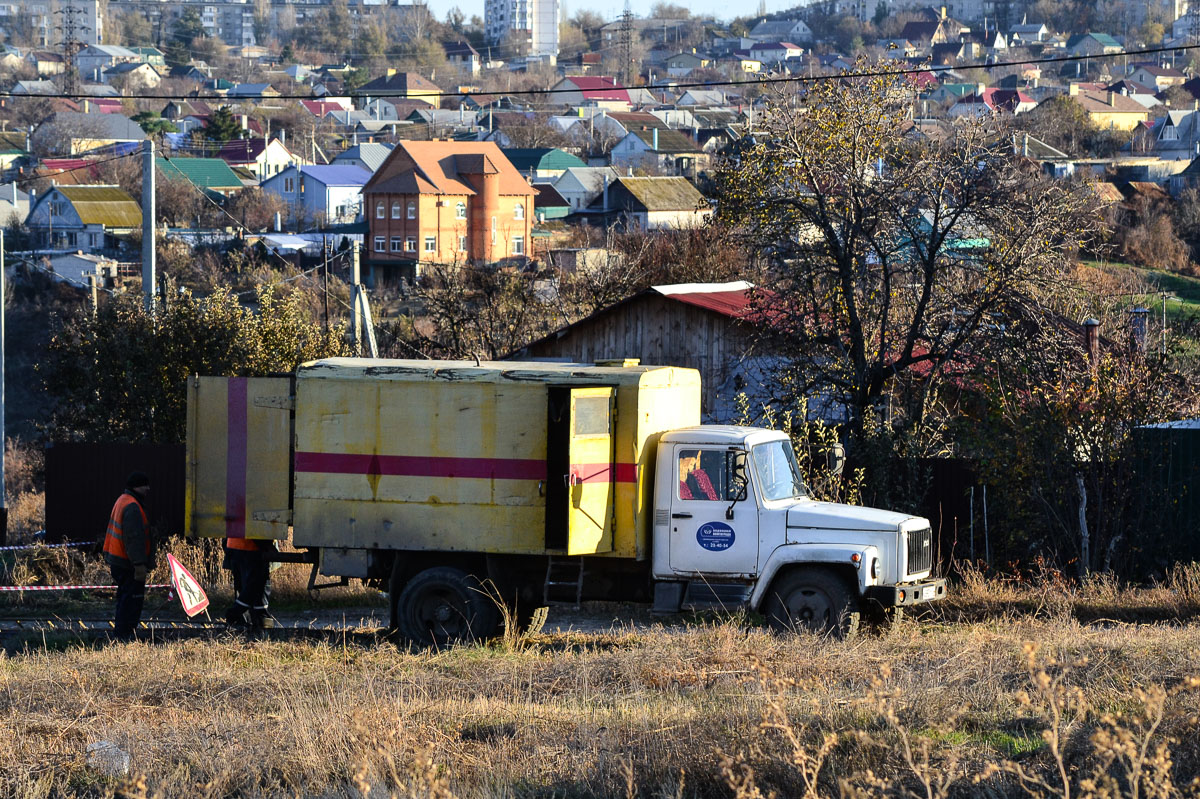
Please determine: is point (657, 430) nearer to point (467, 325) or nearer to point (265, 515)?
point (265, 515)

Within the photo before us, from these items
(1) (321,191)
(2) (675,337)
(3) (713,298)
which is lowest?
(2) (675,337)

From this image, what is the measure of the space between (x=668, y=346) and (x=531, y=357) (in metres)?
2.71

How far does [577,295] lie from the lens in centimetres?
3228

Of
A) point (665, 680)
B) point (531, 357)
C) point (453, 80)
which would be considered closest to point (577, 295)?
point (531, 357)

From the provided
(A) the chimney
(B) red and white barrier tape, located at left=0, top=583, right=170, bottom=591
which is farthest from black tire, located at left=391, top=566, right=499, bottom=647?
(A) the chimney

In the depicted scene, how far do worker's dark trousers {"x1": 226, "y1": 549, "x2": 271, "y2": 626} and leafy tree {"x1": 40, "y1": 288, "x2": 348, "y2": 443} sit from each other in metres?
7.87

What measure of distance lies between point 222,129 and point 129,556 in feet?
341

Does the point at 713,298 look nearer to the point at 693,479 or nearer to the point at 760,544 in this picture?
the point at 693,479

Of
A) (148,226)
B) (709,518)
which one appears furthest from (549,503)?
(148,226)

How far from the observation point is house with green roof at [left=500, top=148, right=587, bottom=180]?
3600 inches

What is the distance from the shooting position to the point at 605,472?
11805 mm

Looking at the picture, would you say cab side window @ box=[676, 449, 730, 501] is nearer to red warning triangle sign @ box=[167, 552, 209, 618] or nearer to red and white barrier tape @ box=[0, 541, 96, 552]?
red warning triangle sign @ box=[167, 552, 209, 618]

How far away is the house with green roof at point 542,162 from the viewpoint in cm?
9144

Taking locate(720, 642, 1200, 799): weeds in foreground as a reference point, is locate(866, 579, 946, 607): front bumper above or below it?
above
